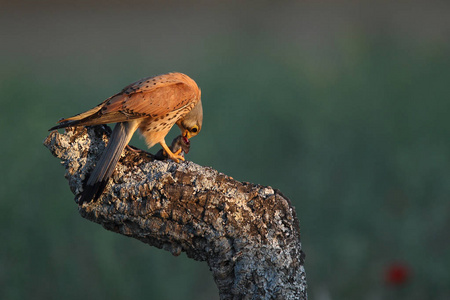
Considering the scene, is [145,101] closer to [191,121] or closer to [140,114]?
[140,114]

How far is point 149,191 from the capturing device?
2.03 metres

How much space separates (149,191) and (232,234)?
1.25ft

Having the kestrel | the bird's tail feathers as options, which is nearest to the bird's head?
the kestrel

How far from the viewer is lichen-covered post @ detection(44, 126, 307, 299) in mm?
2014

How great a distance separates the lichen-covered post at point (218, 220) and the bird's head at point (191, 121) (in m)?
1.00

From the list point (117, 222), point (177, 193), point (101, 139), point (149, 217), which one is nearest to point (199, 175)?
point (177, 193)

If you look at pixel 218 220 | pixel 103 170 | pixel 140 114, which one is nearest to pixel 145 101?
pixel 140 114

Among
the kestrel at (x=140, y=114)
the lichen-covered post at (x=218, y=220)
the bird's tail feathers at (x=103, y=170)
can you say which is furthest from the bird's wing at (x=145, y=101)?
the lichen-covered post at (x=218, y=220)

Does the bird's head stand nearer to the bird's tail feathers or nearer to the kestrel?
the kestrel

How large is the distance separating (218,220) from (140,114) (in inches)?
31.5

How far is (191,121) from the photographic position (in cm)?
313

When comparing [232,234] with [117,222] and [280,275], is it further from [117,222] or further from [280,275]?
[117,222]

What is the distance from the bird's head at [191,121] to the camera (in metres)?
3.08

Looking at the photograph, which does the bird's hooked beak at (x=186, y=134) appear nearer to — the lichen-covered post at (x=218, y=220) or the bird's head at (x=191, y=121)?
the bird's head at (x=191, y=121)
